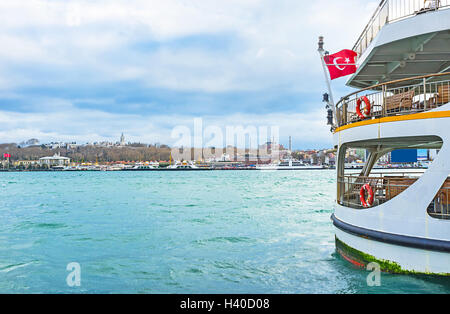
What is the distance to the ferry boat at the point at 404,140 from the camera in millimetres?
6508

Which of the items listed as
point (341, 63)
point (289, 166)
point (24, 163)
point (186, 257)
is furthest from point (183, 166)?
point (341, 63)

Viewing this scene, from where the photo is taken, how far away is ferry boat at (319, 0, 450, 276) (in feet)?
21.4

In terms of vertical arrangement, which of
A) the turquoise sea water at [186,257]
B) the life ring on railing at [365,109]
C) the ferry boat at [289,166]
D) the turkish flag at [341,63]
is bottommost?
the turquoise sea water at [186,257]

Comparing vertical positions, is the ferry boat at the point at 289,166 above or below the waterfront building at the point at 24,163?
below

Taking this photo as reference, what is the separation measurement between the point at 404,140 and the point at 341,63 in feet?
12.6

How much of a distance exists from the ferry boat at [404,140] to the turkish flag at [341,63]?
A: 76cm

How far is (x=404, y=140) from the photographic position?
7.98 metres

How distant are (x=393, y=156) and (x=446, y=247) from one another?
9937 mm

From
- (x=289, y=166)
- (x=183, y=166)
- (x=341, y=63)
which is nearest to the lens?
(x=341, y=63)

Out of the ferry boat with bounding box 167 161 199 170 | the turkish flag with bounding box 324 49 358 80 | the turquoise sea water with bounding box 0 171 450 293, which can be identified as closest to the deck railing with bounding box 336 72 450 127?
the turkish flag with bounding box 324 49 358 80

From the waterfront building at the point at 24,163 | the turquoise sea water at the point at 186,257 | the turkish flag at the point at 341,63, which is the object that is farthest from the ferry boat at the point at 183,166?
the turkish flag at the point at 341,63

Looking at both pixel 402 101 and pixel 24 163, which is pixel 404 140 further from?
pixel 24 163

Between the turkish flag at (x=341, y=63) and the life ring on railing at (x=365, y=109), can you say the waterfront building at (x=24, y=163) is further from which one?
the life ring on railing at (x=365, y=109)
